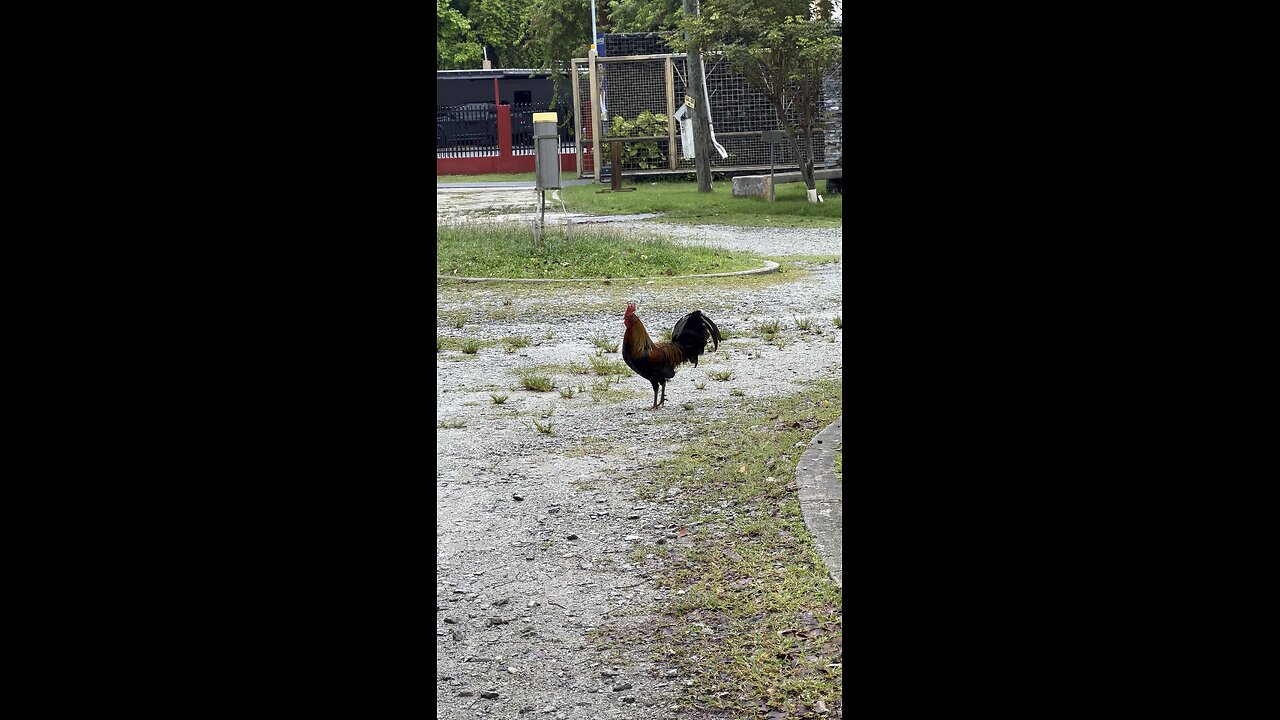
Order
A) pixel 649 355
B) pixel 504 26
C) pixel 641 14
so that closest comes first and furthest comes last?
1. pixel 649 355
2. pixel 641 14
3. pixel 504 26

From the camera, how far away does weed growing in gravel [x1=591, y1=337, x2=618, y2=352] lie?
751 cm

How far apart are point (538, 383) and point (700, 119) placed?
15593 millimetres

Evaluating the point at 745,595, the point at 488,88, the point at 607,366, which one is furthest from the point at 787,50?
the point at 488,88

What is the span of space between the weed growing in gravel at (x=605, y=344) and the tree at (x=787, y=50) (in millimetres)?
10262

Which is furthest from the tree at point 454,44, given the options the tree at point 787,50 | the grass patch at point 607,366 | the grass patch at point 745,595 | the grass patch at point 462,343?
the grass patch at point 745,595

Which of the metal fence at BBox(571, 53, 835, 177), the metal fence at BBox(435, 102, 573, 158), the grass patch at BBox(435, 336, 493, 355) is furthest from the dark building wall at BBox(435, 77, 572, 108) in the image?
the grass patch at BBox(435, 336, 493, 355)

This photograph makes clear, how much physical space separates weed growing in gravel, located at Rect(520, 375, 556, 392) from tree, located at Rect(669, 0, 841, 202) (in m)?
11.3

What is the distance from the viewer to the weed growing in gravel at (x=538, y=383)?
259 inches

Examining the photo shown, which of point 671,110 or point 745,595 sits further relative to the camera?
point 671,110

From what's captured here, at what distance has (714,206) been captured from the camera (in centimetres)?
1825

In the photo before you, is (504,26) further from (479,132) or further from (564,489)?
(564,489)
